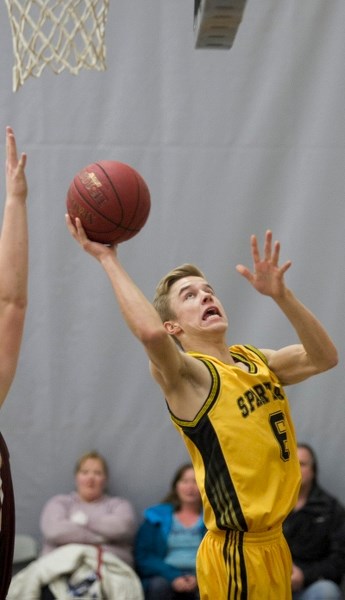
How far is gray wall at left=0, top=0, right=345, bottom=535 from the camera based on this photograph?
659 centimetres

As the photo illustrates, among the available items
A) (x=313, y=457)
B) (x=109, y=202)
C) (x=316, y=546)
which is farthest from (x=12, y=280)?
(x=313, y=457)

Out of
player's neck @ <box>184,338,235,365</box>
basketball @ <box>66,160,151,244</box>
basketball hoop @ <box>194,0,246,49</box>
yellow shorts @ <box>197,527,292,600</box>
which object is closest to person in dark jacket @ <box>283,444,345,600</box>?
yellow shorts @ <box>197,527,292,600</box>

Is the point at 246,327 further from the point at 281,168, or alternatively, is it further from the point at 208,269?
the point at 281,168

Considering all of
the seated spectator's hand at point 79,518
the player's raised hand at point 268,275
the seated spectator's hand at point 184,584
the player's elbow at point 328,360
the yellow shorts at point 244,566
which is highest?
the player's raised hand at point 268,275

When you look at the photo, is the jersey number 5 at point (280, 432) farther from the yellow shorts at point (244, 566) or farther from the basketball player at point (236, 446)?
the yellow shorts at point (244, 566)

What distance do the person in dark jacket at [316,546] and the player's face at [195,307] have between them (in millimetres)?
2414

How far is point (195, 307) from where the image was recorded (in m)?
4.14

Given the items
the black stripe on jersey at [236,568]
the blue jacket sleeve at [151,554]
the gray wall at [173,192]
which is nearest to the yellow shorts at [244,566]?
the black stripe on jersey at [236,568]

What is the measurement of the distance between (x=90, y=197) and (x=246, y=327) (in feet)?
9.31

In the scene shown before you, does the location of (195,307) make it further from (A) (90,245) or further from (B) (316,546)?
(B) (316,546)

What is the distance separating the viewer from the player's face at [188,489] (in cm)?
634

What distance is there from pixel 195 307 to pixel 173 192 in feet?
8.64

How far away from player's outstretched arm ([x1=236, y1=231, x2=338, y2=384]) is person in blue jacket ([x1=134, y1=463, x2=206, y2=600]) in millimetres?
2231

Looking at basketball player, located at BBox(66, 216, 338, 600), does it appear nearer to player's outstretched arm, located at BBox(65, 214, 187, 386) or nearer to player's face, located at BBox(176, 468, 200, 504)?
player's outstretched arm, located at BBox(65, 214, 187, 386)
